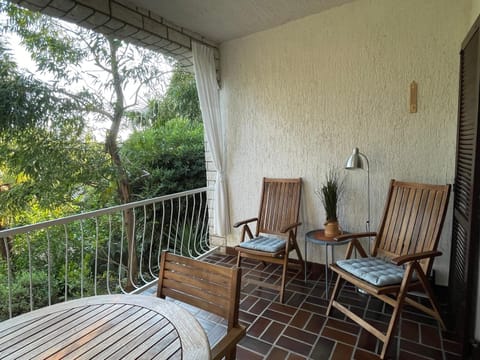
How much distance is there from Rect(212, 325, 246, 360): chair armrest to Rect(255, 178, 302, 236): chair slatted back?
1.93m

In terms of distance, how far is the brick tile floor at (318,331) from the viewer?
1.78 m

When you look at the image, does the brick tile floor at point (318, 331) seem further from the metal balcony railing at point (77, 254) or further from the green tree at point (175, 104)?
the green tree at point (175, 104)

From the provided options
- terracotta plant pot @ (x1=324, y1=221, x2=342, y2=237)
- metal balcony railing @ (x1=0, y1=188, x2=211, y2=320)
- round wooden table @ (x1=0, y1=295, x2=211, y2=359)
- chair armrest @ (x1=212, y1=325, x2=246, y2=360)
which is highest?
round wooden table @ (x1=0, y1=295, x2=211, y2=359)

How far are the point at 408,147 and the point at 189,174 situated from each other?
11.2 feet

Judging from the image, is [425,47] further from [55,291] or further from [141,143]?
[55,291]

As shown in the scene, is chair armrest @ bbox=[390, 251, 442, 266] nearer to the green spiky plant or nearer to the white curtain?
the green spiky plant

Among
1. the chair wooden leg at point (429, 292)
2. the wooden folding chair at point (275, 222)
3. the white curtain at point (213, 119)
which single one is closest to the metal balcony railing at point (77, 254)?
the white curtain at point (213, 119)

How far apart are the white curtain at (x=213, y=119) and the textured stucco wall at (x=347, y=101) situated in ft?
0.39

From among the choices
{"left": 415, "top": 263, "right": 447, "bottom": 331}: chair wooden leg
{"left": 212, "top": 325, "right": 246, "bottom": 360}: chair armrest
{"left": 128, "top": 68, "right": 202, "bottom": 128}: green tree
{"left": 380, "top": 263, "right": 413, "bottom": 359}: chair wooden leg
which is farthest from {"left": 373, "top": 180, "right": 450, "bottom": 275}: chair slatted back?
{"left": 128, "top": 68, "right": 202, "bottom": 128}: green tree

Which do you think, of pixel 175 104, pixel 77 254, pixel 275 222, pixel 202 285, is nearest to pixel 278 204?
pixel 275 222

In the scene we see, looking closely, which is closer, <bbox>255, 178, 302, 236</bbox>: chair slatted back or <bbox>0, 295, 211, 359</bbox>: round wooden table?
<bbox>0, 295, 211, 359</bbox>: round wooden table

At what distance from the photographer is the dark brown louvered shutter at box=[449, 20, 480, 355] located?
157cm

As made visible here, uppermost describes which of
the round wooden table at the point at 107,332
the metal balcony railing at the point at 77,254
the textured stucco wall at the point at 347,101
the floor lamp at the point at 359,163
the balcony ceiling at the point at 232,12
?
the balcony ceiling at the point at 232,12

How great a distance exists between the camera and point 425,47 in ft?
7.52
